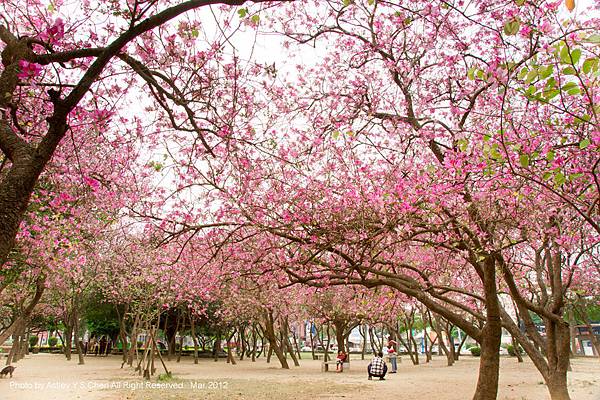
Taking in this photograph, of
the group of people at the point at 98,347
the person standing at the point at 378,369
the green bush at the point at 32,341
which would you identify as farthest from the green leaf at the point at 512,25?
the green bush at the point at 32,341

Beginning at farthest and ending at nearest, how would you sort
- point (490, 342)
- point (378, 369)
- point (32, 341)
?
point (32, 341) < point (378, 369) < point (490, 342)

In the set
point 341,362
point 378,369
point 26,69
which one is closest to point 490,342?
point 26,69

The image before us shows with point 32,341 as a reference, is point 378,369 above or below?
below

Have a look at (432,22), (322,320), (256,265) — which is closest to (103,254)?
(322,320)

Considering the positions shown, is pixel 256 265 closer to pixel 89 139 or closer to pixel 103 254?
pixel 89 139

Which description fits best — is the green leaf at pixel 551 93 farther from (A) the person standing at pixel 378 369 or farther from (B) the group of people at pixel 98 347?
(B) the group of people at pixel 98 347

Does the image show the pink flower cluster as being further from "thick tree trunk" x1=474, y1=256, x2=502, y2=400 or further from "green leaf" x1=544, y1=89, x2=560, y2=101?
"thick tree trunk" x1=474, y1=256, x2=502, y2=400

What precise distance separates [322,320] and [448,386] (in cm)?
1020

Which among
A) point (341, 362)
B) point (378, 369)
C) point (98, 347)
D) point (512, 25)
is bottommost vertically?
point (378, 369)

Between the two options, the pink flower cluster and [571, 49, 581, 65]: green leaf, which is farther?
the pink flower cluster

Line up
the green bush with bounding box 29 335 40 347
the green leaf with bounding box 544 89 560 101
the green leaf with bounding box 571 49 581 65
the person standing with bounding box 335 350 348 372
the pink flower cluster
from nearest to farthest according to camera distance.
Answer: the green leaf with bounding box 571 49 581 65, the green leaf with bounding box 544 89 560 101, the pink flower cluster, the person standing with bounding box 335 350 348 372, the green bush with bounding box 29 335 40 347

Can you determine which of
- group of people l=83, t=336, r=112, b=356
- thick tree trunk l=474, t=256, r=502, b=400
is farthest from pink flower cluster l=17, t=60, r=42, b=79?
group of people l=83, t=336, r=112, b=356

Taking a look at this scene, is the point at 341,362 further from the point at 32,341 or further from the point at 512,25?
the point at 32,341

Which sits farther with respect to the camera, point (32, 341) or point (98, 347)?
point (32, 341)
